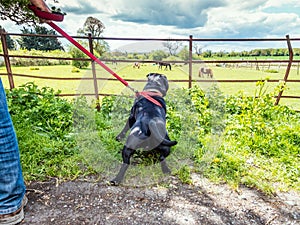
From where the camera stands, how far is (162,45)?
8.77 ft

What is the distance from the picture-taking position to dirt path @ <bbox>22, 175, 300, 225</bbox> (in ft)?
6.06

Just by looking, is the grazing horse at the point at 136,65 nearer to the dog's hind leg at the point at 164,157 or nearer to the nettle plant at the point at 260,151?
the dog's hind leg at the point at 164,157

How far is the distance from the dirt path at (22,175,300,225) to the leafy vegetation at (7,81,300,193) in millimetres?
158

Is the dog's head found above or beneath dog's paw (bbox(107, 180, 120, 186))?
above

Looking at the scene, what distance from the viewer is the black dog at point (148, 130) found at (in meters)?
2.19

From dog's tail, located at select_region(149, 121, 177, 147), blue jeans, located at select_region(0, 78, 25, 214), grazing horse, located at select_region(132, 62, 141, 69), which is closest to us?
blue jeans, located at select_region(0, 78, 25, 214)

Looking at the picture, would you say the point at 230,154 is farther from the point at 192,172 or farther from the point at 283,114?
the point at 283,114

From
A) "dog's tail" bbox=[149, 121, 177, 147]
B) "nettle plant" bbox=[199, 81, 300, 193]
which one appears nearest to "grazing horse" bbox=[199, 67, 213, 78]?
"nettle plant" bbox=[199, 81, 300, 193]

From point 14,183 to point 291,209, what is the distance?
88.6 inches

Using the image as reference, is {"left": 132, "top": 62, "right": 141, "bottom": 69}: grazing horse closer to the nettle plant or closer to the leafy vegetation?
the leafy vegetation

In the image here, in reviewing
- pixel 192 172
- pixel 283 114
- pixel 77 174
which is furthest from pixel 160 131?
pixel 283 114

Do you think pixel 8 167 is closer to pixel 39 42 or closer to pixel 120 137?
pixel 120 137

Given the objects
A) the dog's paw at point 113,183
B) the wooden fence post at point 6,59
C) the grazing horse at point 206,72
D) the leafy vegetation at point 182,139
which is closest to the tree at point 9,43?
the wooden fence post at point 6,59

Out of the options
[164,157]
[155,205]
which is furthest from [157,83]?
[155,205]
